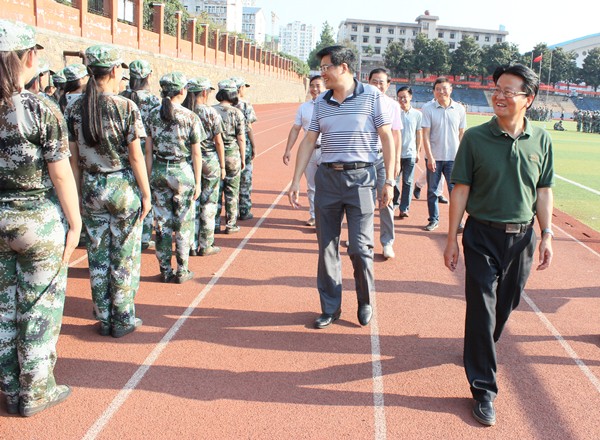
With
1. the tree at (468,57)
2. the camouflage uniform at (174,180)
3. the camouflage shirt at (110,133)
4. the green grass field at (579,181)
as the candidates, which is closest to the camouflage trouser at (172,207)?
the camouflage uniform at (174,180)

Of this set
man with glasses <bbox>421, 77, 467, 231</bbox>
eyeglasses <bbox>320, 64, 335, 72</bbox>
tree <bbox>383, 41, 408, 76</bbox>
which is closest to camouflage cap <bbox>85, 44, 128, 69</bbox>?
eyeglasses <bbox>320, 64, 335, 72</bbox>

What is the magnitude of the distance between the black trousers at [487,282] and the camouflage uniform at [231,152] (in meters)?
4.41

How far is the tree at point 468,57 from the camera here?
92.6m

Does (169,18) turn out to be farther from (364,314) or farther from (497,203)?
(497,203)

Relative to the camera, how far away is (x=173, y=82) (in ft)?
17.6

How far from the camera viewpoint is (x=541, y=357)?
4359 mm

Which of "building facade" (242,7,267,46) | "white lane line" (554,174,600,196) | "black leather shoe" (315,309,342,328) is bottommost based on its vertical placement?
"black leather shoe" (315,309,342,328)

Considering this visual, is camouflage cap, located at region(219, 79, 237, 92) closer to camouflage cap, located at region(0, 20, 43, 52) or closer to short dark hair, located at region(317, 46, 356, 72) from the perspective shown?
short dark hair, located at region(317, 46, 356, 72)

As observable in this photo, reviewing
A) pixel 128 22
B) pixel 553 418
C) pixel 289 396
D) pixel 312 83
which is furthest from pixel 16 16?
pixel 553 418

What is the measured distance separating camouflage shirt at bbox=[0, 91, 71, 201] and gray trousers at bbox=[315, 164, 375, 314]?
214 cm

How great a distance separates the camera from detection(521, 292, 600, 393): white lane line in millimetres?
4055

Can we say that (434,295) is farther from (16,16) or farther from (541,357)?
(16,16)

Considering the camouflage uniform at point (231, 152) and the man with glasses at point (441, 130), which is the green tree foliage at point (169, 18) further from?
the man with glasses at point (441, 130)

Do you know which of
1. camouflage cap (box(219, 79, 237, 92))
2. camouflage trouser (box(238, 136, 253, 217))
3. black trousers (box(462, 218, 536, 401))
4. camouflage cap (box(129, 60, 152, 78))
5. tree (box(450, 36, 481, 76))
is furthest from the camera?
tree (box(450, 36, 481, 76))
